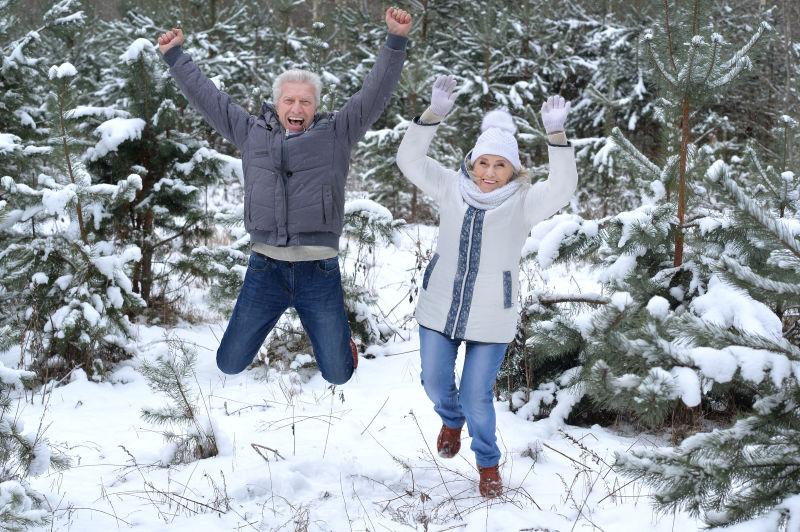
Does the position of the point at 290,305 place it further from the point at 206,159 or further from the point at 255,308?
the point at 206,159

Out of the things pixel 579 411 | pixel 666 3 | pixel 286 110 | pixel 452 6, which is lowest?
pixel 579 411

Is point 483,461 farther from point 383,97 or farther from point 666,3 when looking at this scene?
point 666,3

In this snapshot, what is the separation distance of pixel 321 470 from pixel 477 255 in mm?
1592

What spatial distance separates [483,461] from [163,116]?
15.6 ft

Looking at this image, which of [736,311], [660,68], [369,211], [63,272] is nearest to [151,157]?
[63,272]

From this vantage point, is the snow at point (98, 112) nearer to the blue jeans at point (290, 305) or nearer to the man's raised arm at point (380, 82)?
the blue jeans at point (290, 305)

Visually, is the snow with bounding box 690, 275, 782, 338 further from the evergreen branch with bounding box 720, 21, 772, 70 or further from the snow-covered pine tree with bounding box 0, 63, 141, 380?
the snow-covered pine tree with bounding box 0, 63, 141, 380

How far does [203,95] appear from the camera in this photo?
400 centimetres

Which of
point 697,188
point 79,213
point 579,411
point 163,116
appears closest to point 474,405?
point 579,411

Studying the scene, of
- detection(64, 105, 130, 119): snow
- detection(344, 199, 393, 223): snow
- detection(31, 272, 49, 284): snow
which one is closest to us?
detection(31, 272, 49, 284): snow

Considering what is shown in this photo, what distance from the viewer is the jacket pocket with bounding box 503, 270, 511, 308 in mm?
3480

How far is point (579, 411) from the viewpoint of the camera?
4.77 metres

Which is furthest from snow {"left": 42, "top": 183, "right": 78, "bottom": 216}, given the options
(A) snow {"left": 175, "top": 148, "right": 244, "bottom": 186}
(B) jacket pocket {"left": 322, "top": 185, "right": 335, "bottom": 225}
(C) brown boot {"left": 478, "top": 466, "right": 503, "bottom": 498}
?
(C) brown boot {"left": 478, "top": 466, "right": 503, "bottom": 498}

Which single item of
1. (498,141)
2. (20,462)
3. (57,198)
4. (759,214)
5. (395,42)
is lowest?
(20,462)
